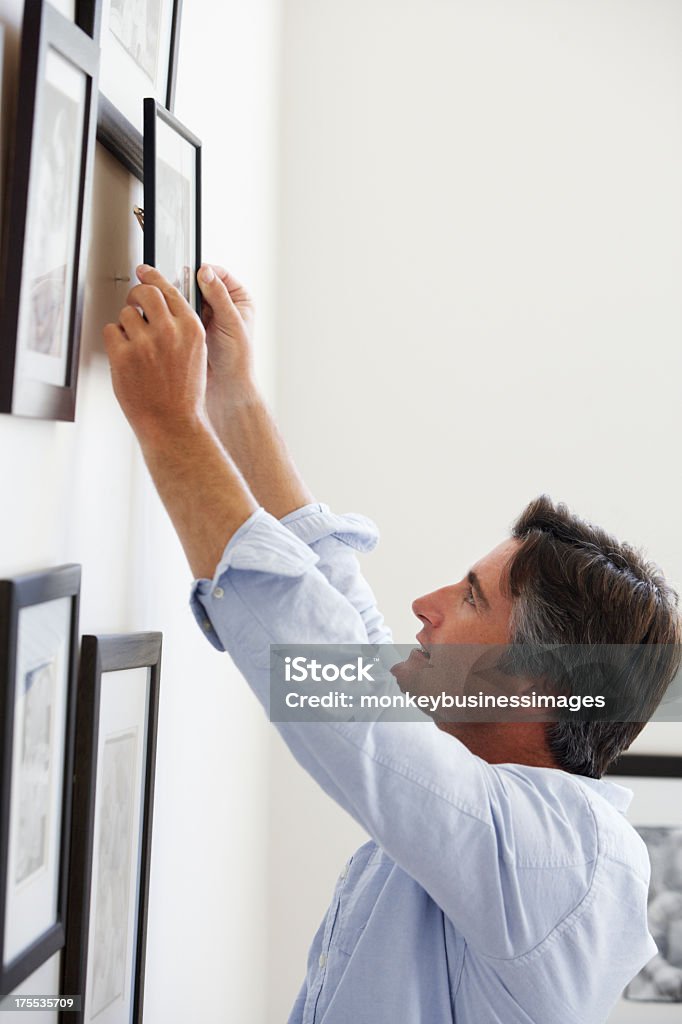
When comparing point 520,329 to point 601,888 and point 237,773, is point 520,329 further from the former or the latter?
point 601,888

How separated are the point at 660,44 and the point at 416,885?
1.56 meters

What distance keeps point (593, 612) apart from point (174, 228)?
0.51 meters

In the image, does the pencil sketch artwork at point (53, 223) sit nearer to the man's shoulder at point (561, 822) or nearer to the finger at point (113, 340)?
the finger at point (113, 340)

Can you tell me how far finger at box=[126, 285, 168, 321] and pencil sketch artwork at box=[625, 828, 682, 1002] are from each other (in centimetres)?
134

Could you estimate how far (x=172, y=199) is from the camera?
831 millimetres

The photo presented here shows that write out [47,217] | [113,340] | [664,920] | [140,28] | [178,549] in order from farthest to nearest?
[664,920] < [178,549] < [140,28] < [113,340] < [47,217]

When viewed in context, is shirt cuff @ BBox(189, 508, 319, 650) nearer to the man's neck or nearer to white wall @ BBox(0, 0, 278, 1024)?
white wall @ BBox(0, 0, 278, 1024)

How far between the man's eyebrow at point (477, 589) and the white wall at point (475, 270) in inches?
29.5

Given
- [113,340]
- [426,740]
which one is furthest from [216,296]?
[426,740]

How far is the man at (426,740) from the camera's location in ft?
2.22

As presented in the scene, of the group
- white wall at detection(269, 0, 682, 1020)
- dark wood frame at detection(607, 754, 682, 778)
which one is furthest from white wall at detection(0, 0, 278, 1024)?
dark wood frame at detection(607, 754, 682, 778)

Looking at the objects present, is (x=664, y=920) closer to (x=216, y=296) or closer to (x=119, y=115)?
(x=216, y=296)

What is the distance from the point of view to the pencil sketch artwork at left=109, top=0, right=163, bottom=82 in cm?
78

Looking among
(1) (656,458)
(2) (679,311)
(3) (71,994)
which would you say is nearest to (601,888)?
(3) (71,994)
